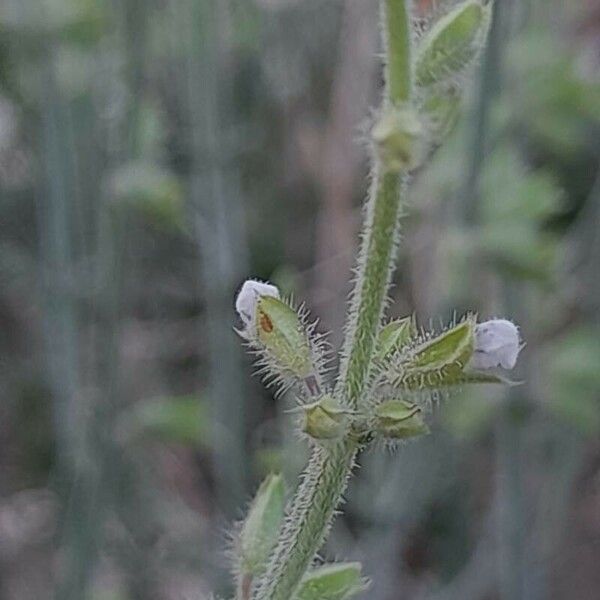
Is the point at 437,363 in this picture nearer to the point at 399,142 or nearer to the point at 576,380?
the point at 399,142

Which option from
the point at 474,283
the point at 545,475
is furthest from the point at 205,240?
the point at 545,475

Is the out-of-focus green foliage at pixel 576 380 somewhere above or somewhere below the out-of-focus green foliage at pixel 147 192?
below

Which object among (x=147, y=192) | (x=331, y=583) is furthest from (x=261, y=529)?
(x=147, y=192)

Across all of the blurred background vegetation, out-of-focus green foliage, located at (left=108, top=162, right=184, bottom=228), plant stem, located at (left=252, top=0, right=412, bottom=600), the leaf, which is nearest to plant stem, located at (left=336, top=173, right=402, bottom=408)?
plant stem, located at (left=252, top=0, right=412, bottom=600)

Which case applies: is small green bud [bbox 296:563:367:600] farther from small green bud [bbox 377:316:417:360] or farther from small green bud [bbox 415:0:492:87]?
small green bud [bbox 415:0:492:87]

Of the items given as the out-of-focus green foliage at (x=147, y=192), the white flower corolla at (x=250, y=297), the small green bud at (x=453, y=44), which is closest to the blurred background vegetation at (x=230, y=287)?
the out-of-focus green foliage at (x=147, y=192)

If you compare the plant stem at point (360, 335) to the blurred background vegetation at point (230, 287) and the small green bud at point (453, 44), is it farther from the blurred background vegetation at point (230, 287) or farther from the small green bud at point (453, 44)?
the blurred background vegetation at point (230, 287)

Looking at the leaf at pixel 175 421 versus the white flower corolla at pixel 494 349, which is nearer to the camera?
the white flower corolla at pixel 494 349
